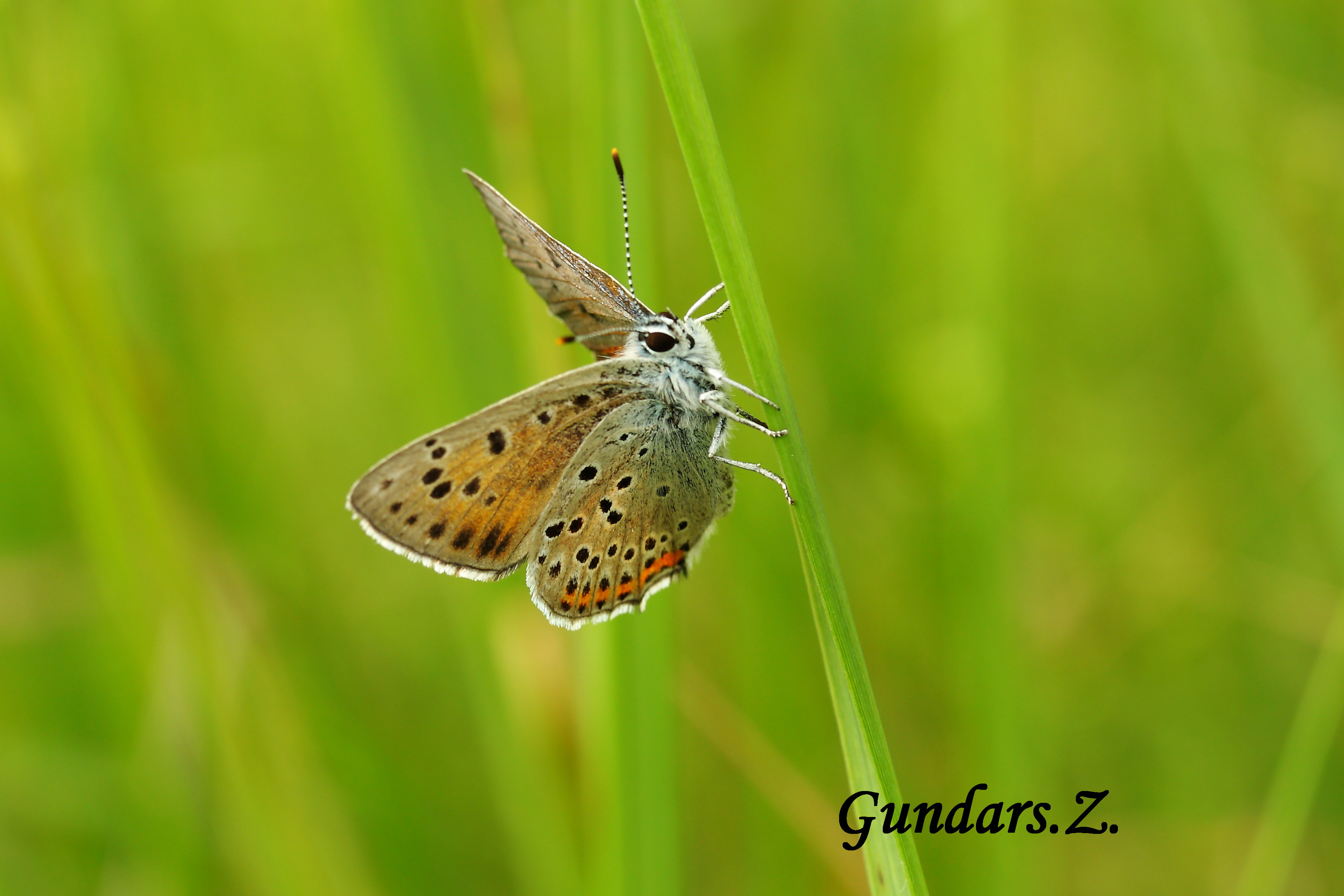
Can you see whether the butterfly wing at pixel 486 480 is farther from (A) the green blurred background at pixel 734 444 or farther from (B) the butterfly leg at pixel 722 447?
(A) the green blurred background at pixel 734 444

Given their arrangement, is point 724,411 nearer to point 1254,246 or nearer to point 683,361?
point 683,361

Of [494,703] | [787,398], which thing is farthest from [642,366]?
[494,703]

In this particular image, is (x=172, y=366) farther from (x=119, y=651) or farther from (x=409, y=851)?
(x=409, y=851)

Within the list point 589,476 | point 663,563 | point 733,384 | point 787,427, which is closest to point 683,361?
point 733,384
